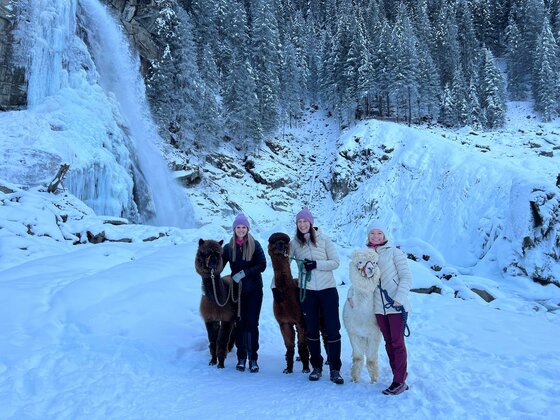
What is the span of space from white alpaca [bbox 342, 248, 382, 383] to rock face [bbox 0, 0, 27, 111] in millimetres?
17428

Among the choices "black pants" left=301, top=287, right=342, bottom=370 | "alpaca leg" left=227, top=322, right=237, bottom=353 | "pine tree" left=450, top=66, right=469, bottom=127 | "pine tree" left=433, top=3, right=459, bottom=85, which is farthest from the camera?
"pine tree" left=433, top=3, right=459, bottom=85

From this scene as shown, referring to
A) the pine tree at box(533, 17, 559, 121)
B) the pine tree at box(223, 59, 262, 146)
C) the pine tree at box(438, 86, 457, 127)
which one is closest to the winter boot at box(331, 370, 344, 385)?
the pine tree at box(223, 59, 262, 146)

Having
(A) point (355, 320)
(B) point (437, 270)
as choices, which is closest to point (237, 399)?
(A) point (355, 320)

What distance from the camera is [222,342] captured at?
16.7ft

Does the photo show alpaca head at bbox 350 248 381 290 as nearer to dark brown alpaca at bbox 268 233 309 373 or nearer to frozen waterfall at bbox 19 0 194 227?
dark brown alpaca at bbox 268 233 309 373

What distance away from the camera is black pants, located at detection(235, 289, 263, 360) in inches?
196

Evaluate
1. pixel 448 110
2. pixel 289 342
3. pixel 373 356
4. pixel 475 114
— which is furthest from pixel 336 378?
pixel 448 110

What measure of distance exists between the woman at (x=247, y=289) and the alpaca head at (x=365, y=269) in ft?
4.14

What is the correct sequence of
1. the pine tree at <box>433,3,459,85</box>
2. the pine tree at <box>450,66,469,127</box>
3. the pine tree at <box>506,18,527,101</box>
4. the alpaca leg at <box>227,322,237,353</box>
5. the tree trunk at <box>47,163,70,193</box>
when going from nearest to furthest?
the alpaca leg at <box>227,322,237,353</box> → the tree trunk at <box>47,163,70,193</box> → the pine tree at <box>450,66,469,127</box> → the pine tree at <box>506,18,527,101</box> → the pine tree at <box>433,3,459,85</box>

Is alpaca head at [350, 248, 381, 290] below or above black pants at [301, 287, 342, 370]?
above

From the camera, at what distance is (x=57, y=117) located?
1596 cm

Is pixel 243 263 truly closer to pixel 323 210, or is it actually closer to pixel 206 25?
pixel 323 210

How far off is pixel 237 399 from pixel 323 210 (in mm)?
30347

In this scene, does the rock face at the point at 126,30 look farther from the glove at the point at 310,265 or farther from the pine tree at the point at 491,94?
the pine tree at the point at 491,94
